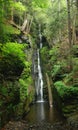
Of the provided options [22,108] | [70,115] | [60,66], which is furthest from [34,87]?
[70,115]

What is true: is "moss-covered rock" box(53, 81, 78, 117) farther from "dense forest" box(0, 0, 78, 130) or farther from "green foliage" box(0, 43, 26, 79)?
"green foliage" box(0, 43, 26, 79)

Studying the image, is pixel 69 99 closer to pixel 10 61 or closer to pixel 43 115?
pixel 43 115

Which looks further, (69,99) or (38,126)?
(69,99)

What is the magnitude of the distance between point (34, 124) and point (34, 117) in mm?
2142

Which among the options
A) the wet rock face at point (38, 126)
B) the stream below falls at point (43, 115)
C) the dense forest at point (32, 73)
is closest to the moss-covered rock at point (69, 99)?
the dense forest at point (32, 73)

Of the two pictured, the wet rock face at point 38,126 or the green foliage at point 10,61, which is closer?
the green foliage at point 10,61

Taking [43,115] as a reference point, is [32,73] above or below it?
above

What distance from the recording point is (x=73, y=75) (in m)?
16.5

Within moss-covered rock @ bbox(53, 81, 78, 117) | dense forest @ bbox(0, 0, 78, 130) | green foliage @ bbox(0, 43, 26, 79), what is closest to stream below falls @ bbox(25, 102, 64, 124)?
dense forest @ bbox(0, 0, 78, 130)

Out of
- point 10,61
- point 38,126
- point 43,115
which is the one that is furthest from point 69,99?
point 10,61

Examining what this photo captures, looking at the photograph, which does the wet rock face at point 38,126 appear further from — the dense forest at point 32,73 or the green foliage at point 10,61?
the green foliage at point 10,61

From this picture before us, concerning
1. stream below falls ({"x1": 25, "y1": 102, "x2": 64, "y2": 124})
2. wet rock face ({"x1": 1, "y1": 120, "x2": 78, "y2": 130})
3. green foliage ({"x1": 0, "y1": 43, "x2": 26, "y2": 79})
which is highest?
green foliage ({"x1": 0, "y1": 43, "x2": 26, "y2": 79})

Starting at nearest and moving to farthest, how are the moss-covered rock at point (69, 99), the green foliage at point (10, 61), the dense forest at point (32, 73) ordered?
the green foliage at point (10, 61) < the dense forest at point (32, 73) < the moss-covered rock at point (69, 99)

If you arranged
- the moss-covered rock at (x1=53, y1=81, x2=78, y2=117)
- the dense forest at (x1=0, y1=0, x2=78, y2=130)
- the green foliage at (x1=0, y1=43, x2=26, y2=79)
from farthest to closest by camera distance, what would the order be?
the moss-covered rock at (x1=53, y1=81, x2=78, y2=117) < the dense forest at (x1=0, y1=0, x2=78, y2=130) < the green foliage at (x1=0, y1=43, x2=26, y2=79)
